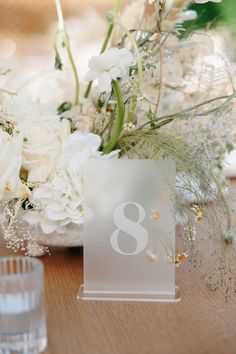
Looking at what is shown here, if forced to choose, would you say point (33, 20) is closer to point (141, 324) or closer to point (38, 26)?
point (38, 26)

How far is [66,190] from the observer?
3.31ft

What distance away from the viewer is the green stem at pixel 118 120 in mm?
987

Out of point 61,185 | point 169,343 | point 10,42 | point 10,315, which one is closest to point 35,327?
point 10,315

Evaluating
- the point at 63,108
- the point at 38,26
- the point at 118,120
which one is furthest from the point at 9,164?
the point at 38,26

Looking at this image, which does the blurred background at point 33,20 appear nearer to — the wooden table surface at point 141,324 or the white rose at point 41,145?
the white rose at point 41,145

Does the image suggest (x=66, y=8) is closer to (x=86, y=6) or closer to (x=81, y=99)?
(x=86, y=6)

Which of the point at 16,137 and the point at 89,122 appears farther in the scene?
the point at 89,122

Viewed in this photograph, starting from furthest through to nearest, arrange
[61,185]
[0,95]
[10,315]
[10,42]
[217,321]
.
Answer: [10,42]
[0,95]
[61,185]
[217,321]
[10,315]

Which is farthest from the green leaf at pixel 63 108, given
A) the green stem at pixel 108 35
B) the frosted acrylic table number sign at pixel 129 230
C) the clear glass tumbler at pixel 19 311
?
the clear glass tumbler at pixel 19 311

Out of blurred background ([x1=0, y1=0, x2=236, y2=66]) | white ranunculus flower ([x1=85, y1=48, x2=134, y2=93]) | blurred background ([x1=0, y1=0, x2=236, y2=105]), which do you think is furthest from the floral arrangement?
blurred background ([x1=0, y1=0, x2=236, y2=66])

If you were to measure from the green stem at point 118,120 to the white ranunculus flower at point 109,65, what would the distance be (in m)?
0.02

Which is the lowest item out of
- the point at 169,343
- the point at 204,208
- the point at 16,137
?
the point at 169,343

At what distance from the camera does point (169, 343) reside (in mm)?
808

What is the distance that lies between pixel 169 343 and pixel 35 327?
0.56 ft
